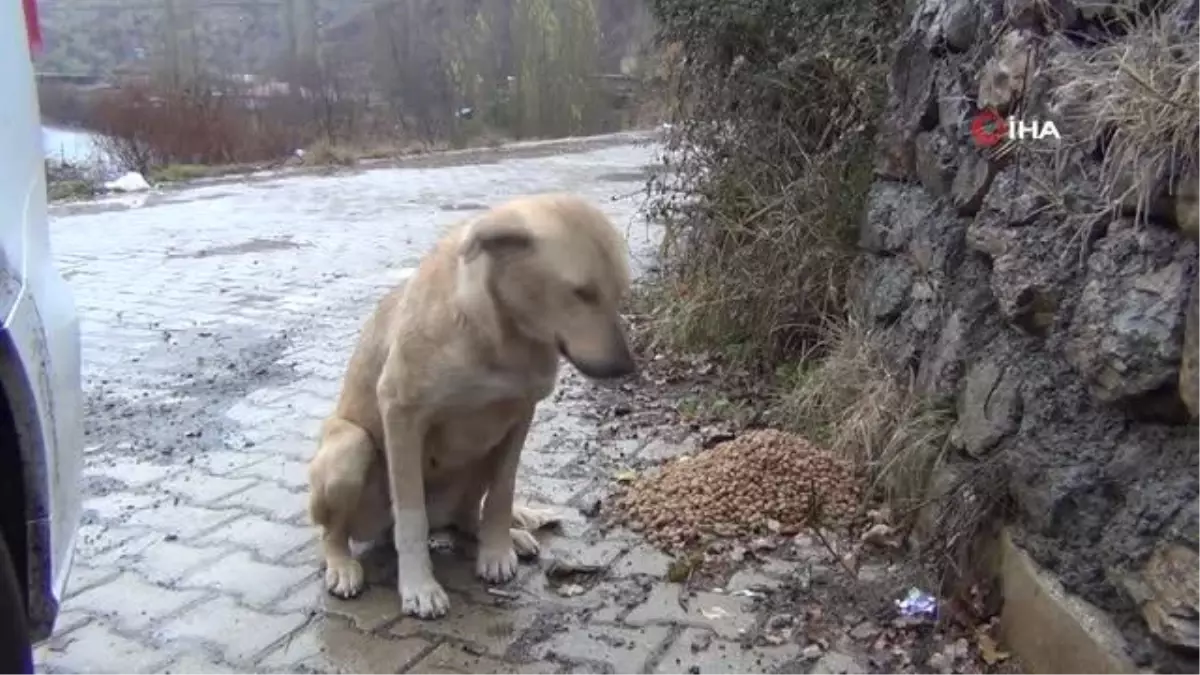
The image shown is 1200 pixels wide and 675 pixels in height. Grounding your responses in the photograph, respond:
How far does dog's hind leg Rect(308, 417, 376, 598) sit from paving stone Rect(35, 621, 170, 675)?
592 millimetres

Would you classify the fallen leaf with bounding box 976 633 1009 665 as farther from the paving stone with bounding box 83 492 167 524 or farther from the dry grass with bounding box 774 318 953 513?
the paving stone with bounding box 83 492 167 524

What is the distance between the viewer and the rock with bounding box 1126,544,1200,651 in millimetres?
2482

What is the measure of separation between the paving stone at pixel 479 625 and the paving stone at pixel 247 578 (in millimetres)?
510

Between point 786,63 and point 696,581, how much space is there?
9.56 ft

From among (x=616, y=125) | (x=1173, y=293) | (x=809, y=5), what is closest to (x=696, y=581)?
(x=1173, y=293)

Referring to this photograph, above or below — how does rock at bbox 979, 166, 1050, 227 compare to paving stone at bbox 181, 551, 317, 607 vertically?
above

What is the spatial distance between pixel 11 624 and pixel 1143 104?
2.61 metres

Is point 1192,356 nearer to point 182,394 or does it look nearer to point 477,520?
point 477,520

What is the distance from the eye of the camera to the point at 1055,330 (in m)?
3.13

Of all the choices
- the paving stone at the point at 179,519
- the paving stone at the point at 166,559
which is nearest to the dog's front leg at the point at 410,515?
the paving stone at the point at 166,559

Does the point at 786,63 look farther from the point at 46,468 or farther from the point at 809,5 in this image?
the point at 46,468

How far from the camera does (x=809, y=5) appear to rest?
5.76m

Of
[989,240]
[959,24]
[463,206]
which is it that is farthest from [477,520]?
[463,206]

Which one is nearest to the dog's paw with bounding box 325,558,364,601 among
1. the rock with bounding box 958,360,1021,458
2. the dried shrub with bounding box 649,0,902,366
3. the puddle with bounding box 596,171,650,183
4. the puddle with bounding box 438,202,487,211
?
the rock with bounding box 958,360,1021,458
